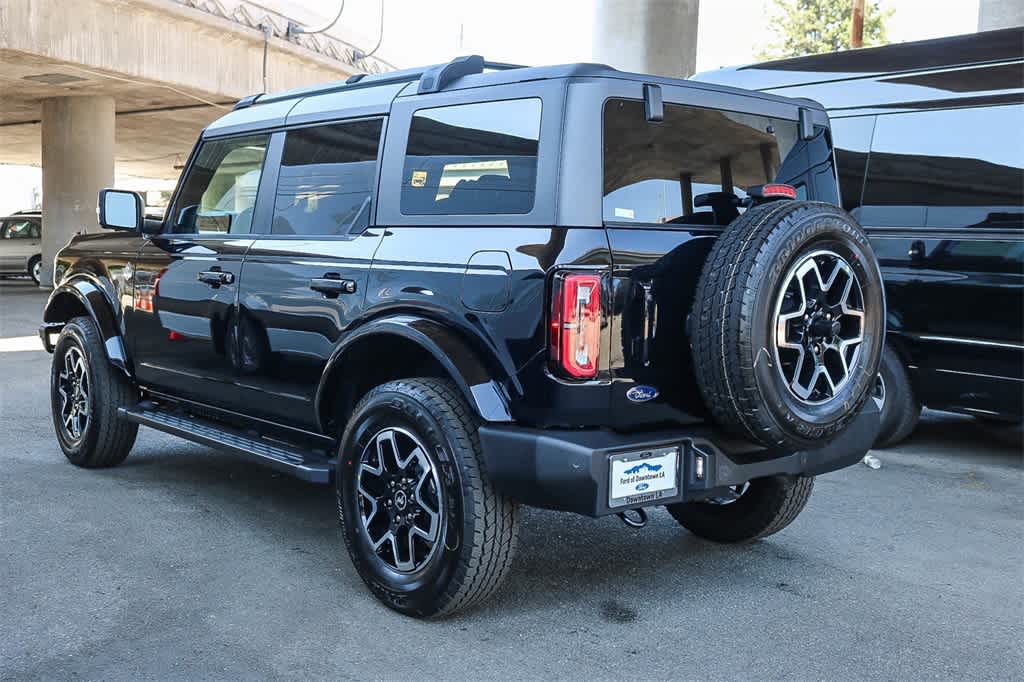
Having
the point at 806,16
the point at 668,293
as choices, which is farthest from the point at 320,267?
the point at 806,16

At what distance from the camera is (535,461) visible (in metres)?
3.44

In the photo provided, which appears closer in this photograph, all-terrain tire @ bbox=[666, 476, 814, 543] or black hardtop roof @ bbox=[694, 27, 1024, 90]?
all-terrain tire @ bbox=[666, 476, 814, 543]

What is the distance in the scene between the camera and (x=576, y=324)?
3.42 metres

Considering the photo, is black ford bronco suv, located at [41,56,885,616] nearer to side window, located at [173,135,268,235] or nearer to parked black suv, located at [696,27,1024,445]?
side window, located at [173,135,268,235]

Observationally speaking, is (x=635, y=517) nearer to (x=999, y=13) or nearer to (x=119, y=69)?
(x=999, y=13)

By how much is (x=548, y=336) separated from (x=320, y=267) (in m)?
1.29

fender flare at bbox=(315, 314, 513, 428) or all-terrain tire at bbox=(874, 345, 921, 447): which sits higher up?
fender flare at bbox=(315, 314, 513, 428)

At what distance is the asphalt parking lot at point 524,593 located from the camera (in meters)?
3.45

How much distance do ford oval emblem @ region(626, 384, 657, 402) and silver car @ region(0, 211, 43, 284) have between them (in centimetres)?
2457

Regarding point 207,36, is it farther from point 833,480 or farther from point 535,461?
point 535,461

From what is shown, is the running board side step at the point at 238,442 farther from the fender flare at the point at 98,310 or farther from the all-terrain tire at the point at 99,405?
the fender flare at the point at 98,310

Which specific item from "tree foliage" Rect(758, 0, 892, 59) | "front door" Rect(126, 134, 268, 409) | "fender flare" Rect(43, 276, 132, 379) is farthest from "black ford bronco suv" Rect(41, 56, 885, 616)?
"tree foliage" Rect(758, 0, 892, 59)

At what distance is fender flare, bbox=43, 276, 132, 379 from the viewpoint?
5707mm

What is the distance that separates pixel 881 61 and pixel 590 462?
4.57 m
